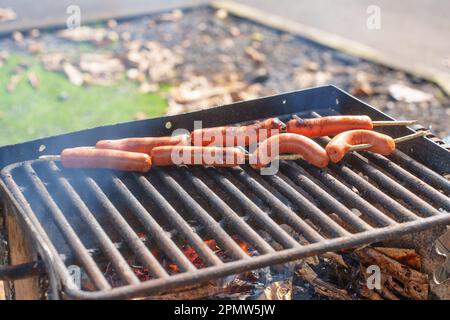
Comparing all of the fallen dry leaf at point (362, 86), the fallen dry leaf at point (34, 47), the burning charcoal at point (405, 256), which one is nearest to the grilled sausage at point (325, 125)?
the burning charcoal at point (405, 256)

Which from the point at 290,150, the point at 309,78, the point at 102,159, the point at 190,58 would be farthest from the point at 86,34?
the point at 290,150

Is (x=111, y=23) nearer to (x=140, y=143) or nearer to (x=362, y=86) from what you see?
(x=362, y=86)

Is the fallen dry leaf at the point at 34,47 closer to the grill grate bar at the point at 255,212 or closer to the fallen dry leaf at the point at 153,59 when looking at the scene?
the fallen dry leaf at the point at 153,59

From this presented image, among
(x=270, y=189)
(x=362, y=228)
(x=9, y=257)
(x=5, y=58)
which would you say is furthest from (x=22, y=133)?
(x=362, y=228)

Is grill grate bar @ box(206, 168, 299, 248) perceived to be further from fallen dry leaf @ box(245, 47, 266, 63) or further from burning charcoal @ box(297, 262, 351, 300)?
fallen dry leaf @ box(245, 47, 266, 63)

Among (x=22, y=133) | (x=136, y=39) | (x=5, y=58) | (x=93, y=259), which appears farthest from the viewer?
(x=136, y=39)

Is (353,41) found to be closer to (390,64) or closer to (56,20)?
(390,64)
